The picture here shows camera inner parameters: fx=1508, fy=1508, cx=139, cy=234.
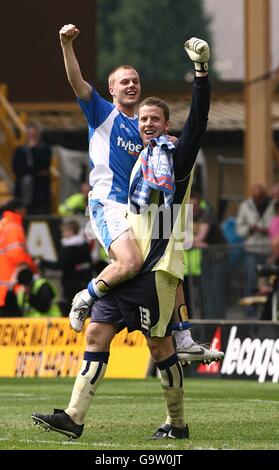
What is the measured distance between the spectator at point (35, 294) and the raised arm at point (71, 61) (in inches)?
384

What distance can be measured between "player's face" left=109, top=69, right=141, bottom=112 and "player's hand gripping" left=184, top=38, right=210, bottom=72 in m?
0.71

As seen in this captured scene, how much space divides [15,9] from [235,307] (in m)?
16.7

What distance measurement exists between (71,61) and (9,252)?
10.1 metres

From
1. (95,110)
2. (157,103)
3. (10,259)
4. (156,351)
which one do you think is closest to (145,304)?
(156,351)

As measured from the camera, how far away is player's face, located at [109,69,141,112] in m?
10.1

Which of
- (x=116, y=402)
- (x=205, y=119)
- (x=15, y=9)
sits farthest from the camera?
(x=15, y=9)

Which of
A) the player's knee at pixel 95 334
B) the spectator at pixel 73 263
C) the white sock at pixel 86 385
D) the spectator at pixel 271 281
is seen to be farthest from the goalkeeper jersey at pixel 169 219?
the spectator at pixel 73 263

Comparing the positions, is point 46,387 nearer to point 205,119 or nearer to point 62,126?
point 205,119

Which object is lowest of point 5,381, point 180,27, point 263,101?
point 5,381

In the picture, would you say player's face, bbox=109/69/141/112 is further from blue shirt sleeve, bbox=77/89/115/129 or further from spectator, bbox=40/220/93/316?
spectator, bbox=40/220/93/316

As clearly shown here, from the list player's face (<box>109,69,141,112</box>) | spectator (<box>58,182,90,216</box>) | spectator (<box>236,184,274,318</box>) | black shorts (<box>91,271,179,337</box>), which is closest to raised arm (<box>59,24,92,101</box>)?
player's face (<box>109,69,141,112</box>)
